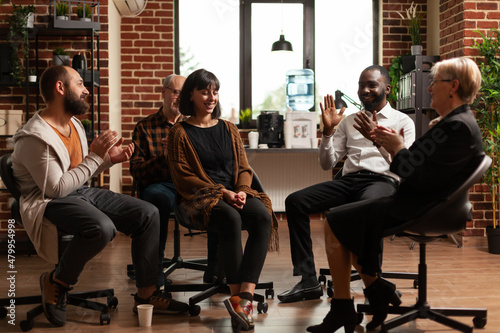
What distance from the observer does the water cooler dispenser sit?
505cm

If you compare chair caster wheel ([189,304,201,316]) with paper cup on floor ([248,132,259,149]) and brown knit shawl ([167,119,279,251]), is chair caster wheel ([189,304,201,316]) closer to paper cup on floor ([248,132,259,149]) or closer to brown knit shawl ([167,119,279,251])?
brown knit shawl ([167,119,279,251])

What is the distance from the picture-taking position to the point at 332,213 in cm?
237

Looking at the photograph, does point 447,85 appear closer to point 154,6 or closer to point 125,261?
point 125,261

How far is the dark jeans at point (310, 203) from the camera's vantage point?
116 inches

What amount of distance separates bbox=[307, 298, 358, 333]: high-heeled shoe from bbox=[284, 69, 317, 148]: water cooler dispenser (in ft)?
9.42

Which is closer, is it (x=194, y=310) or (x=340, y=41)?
(x=194, y=310)

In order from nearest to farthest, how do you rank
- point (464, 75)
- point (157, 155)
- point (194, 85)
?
point (464, 75), point (194, 85), point (157, 155)

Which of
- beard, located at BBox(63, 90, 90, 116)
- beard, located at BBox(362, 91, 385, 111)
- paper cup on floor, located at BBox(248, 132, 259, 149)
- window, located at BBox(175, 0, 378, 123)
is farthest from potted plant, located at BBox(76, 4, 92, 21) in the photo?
beard, located at BBox(362, 91, 385, 111)

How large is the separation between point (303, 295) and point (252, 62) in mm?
3282

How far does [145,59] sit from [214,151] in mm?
2941

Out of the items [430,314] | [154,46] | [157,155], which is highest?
[154,46]

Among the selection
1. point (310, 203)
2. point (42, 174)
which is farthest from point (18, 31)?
point (310, 203)

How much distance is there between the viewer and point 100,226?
239 centimetres

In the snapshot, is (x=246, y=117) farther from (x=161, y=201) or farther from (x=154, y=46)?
(x=161, y=201)
